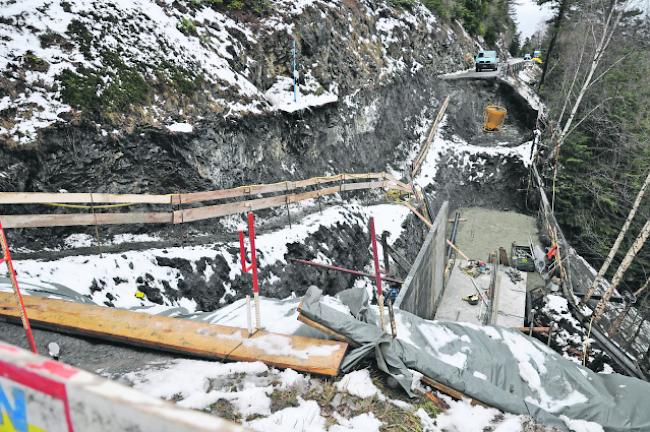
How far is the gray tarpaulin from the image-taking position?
13.2ft

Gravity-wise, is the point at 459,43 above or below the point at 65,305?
above

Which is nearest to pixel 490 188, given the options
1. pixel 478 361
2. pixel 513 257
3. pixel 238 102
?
pixel 513 257

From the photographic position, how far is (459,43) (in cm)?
2923

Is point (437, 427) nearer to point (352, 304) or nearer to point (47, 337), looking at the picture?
point (352, 304)

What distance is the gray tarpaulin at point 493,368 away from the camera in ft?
13.2

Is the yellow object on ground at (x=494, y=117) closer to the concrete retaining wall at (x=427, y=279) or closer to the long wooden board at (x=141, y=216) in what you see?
the concrete retaining wall at (x=427, y=279)

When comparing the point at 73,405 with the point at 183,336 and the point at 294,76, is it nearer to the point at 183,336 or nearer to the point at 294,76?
the point at 183,336

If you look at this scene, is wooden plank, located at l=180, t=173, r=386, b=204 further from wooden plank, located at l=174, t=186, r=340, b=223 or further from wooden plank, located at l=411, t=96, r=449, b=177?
wooden plank, located at l=411, t=96, r=449, b=177

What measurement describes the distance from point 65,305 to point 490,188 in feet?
68.6

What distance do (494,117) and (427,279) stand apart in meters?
17.1

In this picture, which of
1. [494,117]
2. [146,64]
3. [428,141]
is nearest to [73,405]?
[146,64]

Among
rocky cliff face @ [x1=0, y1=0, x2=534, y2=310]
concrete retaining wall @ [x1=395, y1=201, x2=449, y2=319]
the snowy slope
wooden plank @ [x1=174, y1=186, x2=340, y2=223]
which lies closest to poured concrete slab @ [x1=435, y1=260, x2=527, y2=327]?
concrete retaining wall @ [x1=395, y1=201, x2=449, y2=319]

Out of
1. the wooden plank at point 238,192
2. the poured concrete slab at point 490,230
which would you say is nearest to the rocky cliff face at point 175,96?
the wooden plank at point 238,192

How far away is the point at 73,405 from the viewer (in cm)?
150
